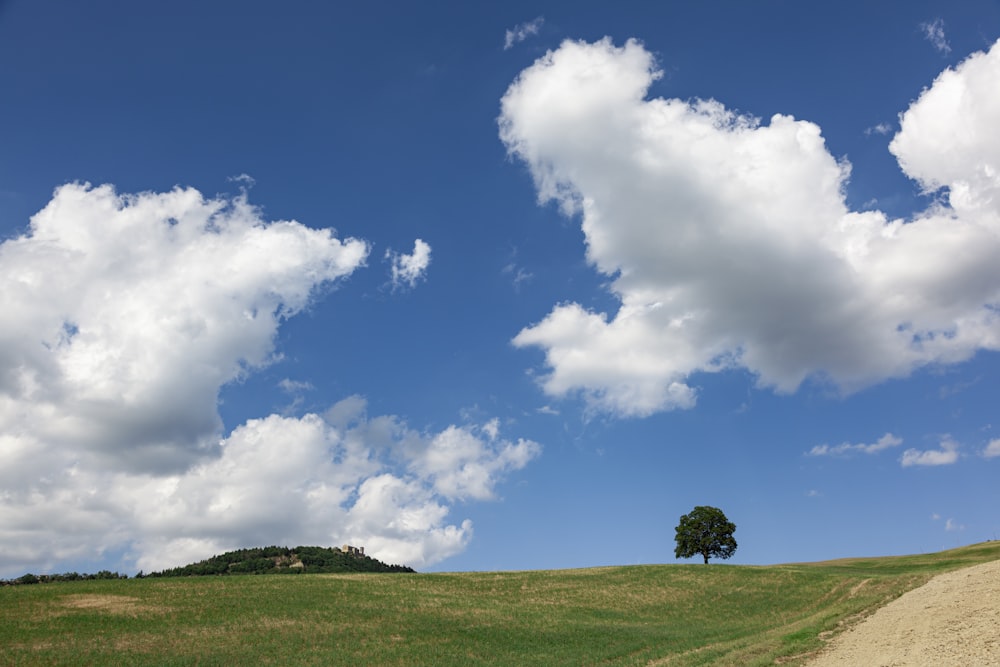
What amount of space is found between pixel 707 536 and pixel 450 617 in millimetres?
61098

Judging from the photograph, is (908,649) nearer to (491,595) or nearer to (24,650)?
(491,595)

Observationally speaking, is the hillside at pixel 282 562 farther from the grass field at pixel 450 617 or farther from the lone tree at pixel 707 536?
the lone tree at pixel 707 536

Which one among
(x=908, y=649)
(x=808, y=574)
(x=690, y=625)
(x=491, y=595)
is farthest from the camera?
(x=808, y=574)

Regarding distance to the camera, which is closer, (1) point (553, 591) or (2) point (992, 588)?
(2) point (992, 588)

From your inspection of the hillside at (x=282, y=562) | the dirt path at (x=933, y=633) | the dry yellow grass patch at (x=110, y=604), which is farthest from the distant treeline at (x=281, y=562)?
the dirt path at (x=933, y=633)

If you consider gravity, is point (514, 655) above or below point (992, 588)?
below

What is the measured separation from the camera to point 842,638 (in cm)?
3381

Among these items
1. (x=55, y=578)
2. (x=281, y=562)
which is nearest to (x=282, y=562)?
(x=281, y=562)

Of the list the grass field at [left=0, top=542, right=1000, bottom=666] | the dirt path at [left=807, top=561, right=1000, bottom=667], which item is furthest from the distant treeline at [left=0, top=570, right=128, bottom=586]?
the dirt path at [left=807, top=561, right=1000, bottom=667]

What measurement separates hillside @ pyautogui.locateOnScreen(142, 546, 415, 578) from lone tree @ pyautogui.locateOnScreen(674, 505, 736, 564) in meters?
58.9

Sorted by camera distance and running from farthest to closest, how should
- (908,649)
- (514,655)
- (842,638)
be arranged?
1. (514,655)
2. (842,638)
3. (908,649)

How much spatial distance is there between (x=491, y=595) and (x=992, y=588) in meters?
39.3

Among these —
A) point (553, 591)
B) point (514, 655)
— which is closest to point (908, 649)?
point (514, 655)

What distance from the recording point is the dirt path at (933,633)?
81.9ft
